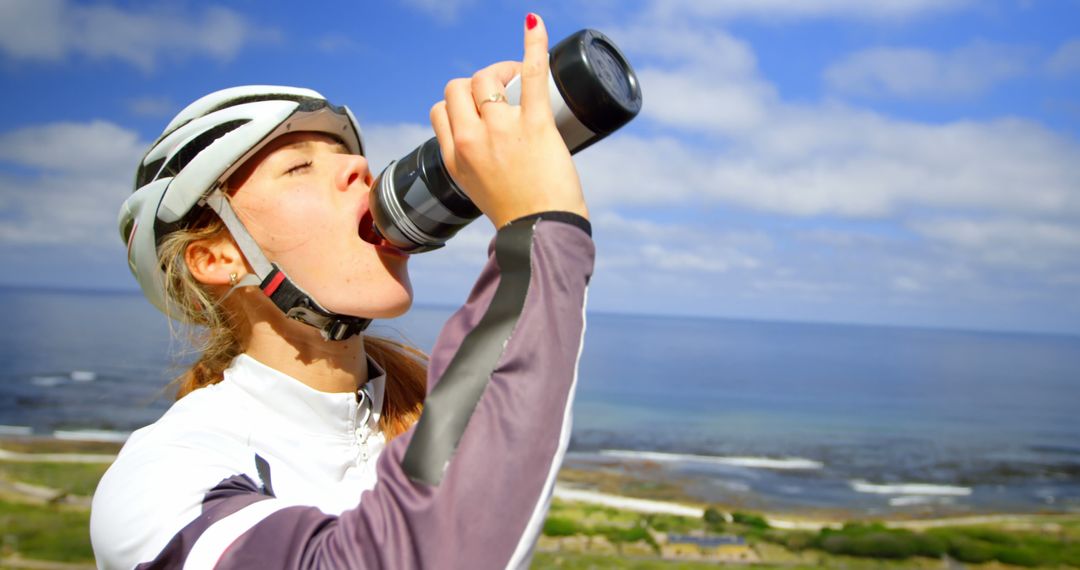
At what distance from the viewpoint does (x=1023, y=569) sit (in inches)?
397

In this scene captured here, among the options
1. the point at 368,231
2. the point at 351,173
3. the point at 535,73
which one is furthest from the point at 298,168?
the point at 535,73

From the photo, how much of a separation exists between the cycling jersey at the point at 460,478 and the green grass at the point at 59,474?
11028 millimetres

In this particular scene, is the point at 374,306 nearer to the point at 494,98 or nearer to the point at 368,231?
the point at 368,231

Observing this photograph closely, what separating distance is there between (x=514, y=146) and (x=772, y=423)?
40.5 meters

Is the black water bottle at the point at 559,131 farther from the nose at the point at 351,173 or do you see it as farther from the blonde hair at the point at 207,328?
the blonde hair at the point at 207,328

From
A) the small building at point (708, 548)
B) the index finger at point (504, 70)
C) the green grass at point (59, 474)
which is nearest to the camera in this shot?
the index finger at point (504, 70)

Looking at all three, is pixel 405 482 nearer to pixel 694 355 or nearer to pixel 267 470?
pixel 267 470

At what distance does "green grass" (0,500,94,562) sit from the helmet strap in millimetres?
6406

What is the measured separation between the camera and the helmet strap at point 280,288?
1.95 m

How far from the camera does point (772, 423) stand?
39156 mm

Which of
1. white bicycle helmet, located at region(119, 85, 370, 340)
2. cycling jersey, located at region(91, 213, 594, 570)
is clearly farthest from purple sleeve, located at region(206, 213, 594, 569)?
white bicycle helmet, located at region(119, 85, 370, 340)

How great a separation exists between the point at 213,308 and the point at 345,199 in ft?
1.86

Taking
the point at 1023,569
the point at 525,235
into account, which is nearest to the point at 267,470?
the point at 525,235

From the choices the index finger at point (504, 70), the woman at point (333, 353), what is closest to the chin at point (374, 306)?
the woman at point (333, 353)
